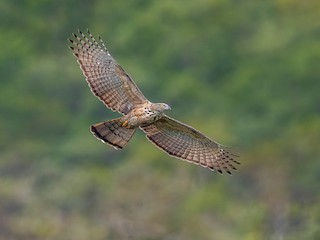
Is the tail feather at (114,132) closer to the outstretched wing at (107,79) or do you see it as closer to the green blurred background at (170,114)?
the outstretched wing at (107,79)

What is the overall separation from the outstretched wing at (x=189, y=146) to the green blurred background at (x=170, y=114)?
28.1 feet

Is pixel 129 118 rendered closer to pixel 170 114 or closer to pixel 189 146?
pixel 189 146

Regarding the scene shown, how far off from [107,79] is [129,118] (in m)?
0.52

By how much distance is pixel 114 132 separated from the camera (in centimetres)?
1617

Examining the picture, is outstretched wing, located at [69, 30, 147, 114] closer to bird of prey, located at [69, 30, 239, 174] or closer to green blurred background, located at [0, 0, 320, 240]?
bird of prey, located at [69, 30, 239, 174]

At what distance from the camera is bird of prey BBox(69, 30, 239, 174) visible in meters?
16.2

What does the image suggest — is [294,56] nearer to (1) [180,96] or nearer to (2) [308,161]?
(1) [180,96]

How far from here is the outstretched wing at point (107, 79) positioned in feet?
53.4

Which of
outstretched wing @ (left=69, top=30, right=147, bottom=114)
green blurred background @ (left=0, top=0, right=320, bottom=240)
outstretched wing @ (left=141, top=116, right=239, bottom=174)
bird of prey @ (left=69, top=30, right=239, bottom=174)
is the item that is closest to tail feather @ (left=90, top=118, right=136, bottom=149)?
bird of prey @ (left=69, top=30, right=239, bottom=174)

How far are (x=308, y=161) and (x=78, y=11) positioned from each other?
855 inches

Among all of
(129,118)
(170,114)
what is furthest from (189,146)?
(170,114)

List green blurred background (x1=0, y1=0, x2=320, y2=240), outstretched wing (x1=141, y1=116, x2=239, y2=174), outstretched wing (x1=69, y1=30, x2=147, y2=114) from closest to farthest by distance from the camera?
outstretched wing (x1=69, y1=30, x2=147, y2=114) < outstretched wing (x1=141, y1=116, x2=239, y2=174) < green blurred background (x1=0, y1=0, x2=320, y2=240)

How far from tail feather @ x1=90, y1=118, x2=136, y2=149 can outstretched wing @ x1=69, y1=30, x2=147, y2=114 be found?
16 cm

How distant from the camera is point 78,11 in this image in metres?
66.9
